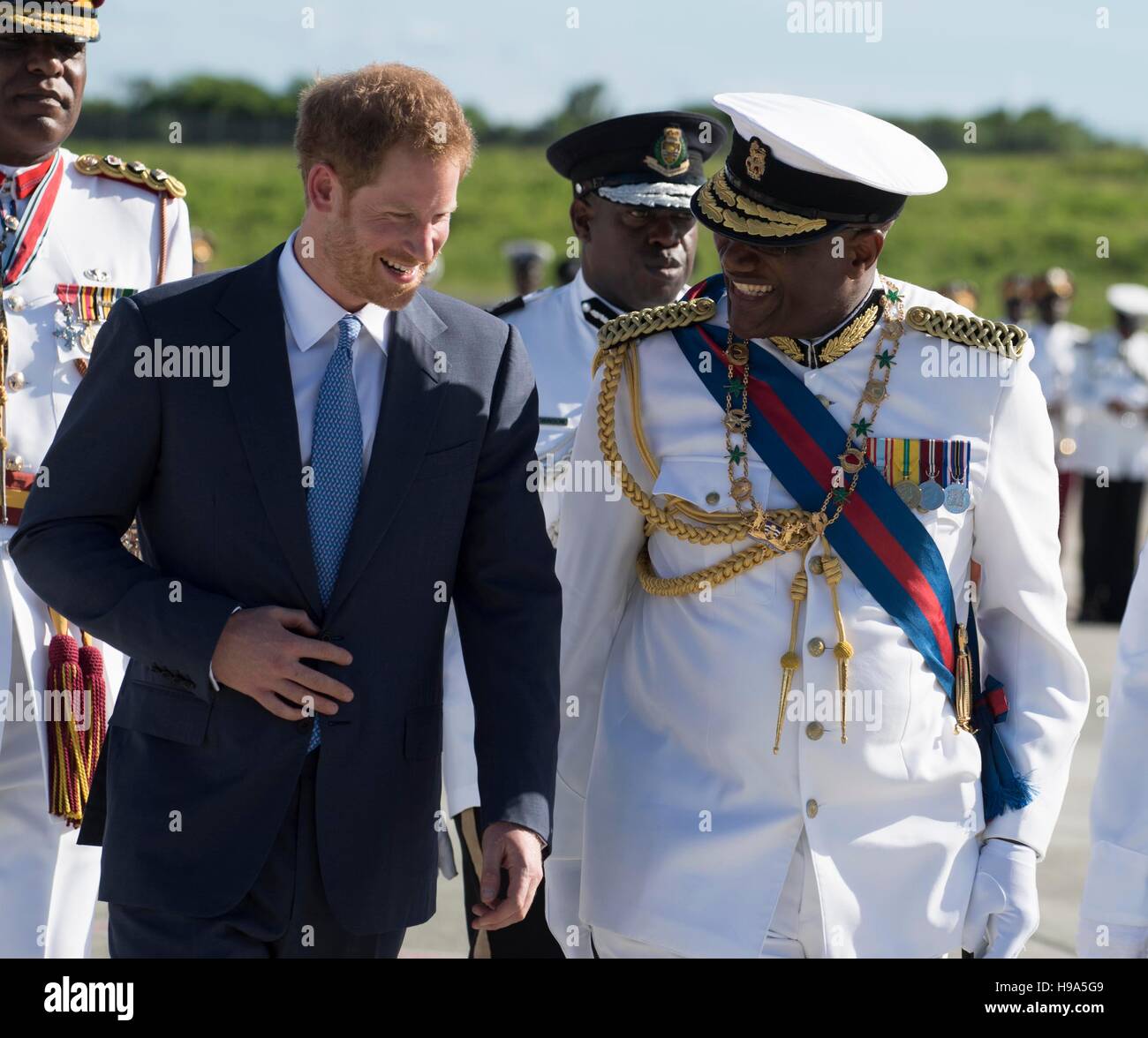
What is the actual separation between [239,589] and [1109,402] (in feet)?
38.4

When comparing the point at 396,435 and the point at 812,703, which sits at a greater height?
the point at 396,435

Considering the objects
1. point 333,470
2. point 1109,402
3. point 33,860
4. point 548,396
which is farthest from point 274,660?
point 1109,402

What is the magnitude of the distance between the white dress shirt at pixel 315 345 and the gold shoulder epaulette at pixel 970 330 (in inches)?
36.7

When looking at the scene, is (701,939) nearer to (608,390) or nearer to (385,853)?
(385,853)

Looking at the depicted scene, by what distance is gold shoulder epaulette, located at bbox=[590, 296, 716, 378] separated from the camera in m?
3.37

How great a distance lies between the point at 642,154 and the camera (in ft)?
15.6

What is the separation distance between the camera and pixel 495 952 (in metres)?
4.43

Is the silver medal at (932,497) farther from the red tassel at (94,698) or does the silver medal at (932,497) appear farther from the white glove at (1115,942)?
the red tassel at (94,698)

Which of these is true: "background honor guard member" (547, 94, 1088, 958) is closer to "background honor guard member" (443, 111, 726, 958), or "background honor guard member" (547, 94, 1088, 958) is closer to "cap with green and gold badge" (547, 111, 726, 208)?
"background honor guard member" (443, 111, 726, 958)

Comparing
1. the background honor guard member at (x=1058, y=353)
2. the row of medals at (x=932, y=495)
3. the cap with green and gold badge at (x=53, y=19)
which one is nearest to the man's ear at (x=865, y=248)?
the row of medals at (x=932, y=495)

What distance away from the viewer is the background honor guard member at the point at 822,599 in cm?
315

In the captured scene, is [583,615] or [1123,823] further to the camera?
[583,615]

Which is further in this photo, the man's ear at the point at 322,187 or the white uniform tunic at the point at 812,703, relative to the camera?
the white uniform tunic at the point at 812,703

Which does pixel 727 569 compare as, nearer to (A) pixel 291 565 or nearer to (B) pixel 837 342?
(B) pixel 837 342
